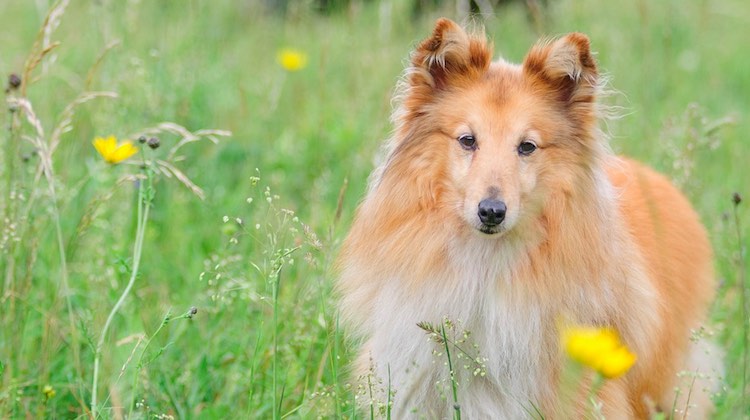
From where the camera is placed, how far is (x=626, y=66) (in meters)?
7.19

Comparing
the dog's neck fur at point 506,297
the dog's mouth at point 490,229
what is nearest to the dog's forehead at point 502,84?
the dog's neck fur at point 506,297

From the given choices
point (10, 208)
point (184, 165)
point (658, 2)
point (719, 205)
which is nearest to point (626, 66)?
point (719, 205)

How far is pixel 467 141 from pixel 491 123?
10 cm

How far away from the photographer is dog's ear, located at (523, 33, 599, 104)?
3.29 metres

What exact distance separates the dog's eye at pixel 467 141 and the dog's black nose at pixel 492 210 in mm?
277

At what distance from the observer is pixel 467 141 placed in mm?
3285

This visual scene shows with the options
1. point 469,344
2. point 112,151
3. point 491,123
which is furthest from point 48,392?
point 491,123

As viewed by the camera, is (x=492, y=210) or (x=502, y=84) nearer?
(x=492, y=210)

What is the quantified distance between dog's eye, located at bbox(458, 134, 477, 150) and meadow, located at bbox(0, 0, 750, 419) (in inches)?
19.3

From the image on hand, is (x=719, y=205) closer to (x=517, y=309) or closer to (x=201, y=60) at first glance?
(x=517, y=309)

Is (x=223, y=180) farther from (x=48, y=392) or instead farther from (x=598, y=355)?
(x=598, y=355)

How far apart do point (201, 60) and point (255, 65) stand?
147 centimetres

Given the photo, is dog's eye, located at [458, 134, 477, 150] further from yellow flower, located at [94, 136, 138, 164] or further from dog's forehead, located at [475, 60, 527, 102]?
yellow flower, located at [94, 136, 138, 164]

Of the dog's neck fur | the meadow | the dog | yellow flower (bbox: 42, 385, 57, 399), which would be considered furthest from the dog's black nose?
yellow flower (bbox: 42, 385, 57, 399)
